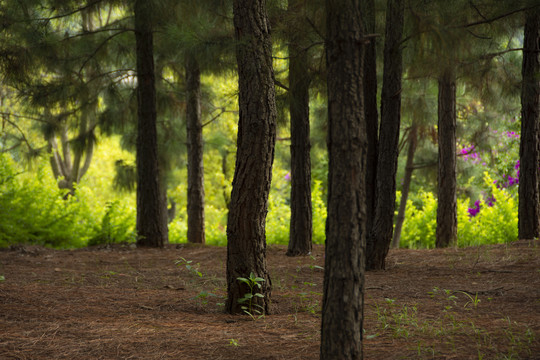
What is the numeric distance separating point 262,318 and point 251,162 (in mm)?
1156

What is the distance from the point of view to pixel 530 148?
6.89m

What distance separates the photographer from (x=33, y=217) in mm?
8680

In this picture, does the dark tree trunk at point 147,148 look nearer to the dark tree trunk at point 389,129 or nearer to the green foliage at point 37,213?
the green foliage at point 37,213

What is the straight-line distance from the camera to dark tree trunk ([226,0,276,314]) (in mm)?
3719

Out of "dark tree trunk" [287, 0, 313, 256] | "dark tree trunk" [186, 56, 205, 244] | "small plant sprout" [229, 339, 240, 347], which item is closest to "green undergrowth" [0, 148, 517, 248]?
"dark tree trunk" [186, 56, 205, 244]

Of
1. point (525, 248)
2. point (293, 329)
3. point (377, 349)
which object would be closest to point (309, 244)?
point (525, 248)

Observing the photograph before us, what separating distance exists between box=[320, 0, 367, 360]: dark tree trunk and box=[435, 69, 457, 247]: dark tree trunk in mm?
5860

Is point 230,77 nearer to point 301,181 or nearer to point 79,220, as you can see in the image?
point 301,181

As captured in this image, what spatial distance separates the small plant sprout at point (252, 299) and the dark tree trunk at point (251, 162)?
27 millimetres

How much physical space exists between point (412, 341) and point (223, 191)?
47.2 feet

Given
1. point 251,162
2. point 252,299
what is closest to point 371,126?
point 251,162

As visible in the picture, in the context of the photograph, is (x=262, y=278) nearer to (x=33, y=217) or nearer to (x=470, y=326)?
(x=470, y=326)

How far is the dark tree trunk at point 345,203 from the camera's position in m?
2.30

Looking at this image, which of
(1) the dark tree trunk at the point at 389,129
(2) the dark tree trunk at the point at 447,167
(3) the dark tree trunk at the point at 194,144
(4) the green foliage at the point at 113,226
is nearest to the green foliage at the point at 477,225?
(2) the dark tree trunk at the point at 447,167
